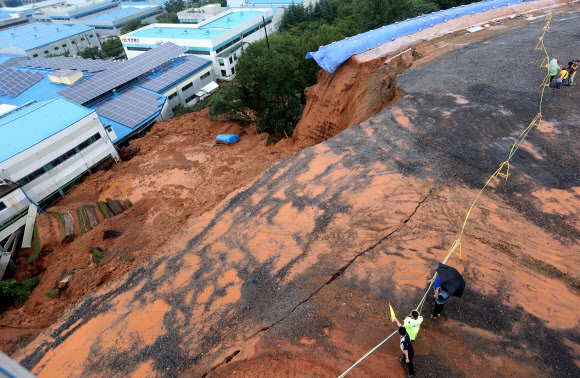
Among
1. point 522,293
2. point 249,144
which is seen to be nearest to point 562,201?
point 522,293

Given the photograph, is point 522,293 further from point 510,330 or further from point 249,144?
point 249,144

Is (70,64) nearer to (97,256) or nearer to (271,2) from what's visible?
(97,256)

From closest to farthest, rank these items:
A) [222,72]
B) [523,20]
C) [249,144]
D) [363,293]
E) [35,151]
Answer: [363,293] < [35,151] < [523,20] < [249,144] < [222,72]

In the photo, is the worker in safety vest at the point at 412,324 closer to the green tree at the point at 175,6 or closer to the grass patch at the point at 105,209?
the grass patch at the point at 105,209

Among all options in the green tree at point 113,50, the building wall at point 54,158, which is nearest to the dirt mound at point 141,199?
the building wall at point 54,158

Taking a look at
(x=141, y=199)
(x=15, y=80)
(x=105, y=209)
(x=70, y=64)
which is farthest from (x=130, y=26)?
(x=105, y=209)

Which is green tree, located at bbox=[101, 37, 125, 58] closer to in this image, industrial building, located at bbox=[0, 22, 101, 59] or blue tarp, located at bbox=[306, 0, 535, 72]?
industrial building, located at bbox=[0, 22, 101, 59]
